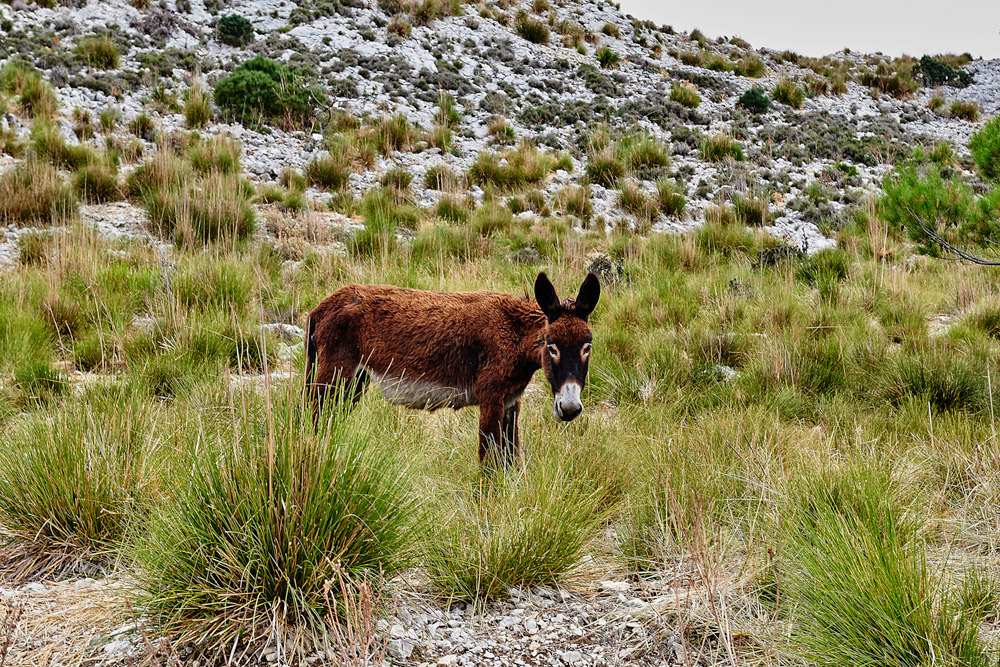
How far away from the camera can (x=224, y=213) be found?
9.50 meters

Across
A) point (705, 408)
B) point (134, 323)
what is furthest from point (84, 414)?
point (705, 408)

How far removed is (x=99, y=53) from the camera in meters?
16.1

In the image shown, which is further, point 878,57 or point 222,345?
point 878,57

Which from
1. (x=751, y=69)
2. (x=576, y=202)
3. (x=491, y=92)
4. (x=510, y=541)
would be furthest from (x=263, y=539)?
(x=751, y=69)

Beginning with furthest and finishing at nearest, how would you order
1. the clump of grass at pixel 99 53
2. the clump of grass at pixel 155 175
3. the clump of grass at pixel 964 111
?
the clump of grass at pixel 964 111 < the clump of grass at pixel 99 53 < the clump of grass at pixel 155 175

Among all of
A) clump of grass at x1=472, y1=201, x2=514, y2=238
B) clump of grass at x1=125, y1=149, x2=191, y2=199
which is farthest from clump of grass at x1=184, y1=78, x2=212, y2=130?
clump of grass at x1=472, y1=201, x2=514, y2=238

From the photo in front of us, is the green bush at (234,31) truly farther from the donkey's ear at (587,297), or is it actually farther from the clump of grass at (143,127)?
the donkey's ear at (587,297)

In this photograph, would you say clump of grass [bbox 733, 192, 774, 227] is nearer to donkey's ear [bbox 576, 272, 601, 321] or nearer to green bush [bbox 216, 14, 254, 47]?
donkey's ear [bbox 576, 272, 601, 321]

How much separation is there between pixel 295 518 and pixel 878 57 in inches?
1553

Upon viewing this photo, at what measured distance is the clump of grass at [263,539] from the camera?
7.48ft

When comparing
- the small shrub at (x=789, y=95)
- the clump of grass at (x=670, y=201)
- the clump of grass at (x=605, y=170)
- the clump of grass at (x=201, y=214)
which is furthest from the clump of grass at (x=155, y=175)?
the small shrub at (x=789, y=95)

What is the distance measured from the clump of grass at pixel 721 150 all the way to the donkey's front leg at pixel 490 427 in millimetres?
14550

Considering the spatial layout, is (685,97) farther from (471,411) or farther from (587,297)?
(587,297)

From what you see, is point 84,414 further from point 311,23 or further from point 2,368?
point 311,23
